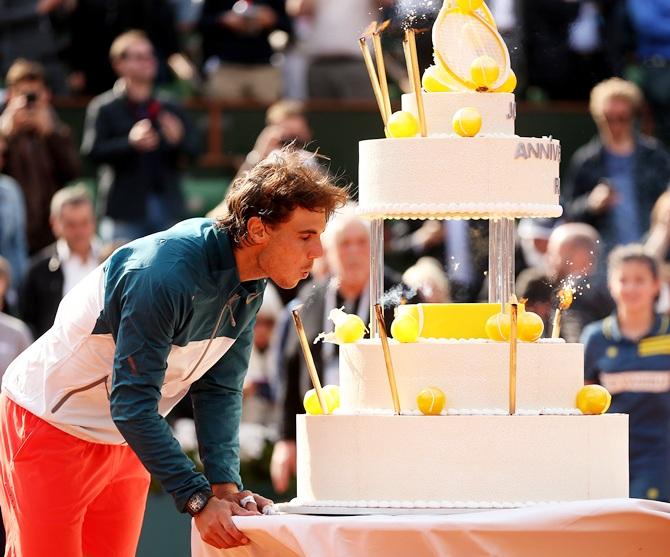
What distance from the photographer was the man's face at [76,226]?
896 cm

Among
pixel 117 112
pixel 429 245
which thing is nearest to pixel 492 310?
pixel 429 245

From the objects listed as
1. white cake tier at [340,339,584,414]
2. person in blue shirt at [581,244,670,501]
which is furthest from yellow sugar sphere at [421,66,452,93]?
person in blue shirt at [581,244,670,501]

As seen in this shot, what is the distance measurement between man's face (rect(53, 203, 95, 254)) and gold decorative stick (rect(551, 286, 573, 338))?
13.8ft

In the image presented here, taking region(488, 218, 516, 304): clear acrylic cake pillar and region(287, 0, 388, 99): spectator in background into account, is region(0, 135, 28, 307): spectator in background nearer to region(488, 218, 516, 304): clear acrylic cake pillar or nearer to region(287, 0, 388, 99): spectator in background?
region(287, 0, 388, 99): spectator in background

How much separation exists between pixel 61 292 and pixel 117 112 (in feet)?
4.72

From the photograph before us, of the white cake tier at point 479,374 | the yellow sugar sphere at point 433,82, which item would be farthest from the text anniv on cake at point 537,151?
the white cake tier at point 479,374

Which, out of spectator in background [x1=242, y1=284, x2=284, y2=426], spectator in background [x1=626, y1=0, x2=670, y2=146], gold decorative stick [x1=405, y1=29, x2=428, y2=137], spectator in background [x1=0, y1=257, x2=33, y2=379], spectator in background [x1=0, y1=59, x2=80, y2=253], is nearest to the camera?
gold decorative stick [x1=405, y1=29, x2=428, y2=137]

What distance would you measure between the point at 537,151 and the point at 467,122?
262 mm

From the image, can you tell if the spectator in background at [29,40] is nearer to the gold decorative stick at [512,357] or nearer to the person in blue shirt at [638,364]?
the person in blue shirt at [638,364]

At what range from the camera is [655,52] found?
10586 millimetres

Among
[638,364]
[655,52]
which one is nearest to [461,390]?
[638,364]

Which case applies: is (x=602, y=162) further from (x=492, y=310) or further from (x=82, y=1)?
(x=492, y=310)

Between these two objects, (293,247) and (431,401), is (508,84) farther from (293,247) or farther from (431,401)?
(431,401)

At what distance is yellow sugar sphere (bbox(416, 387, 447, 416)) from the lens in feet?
15.9
